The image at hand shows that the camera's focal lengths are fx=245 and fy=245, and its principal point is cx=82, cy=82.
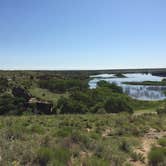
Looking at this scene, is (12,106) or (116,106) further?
(116,106)

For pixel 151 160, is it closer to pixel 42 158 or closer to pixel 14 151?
pixel 42 158

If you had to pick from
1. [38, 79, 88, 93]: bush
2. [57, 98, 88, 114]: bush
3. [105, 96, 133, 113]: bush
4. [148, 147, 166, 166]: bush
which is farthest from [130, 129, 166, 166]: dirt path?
[38, 79, 88, 93]: bush

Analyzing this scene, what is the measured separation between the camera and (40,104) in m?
40.7

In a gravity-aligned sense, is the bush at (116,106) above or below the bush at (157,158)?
below

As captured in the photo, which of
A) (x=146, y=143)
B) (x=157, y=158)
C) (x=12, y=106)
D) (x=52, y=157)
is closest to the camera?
(x=52, y=157)

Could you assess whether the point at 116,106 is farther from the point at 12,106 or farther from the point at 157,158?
the point at 157,158

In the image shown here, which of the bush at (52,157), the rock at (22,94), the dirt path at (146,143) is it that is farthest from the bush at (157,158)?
the rock at (22,94)

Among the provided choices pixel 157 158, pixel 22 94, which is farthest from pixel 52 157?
pixel 22 94

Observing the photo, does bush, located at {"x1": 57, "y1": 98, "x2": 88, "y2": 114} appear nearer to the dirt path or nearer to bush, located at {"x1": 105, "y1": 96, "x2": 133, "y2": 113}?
bush, located at {"x1": 105, "y1": 96, "x2": 133, "y2": 113}

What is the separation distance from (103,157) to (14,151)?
2.62 m

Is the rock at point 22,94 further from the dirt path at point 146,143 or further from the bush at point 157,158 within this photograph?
the bush at point 157,158

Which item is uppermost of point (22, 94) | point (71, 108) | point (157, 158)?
point (157, 158)

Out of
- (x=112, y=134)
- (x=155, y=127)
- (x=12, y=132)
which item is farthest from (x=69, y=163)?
(x=155, y=127)

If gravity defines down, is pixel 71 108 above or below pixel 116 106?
below
